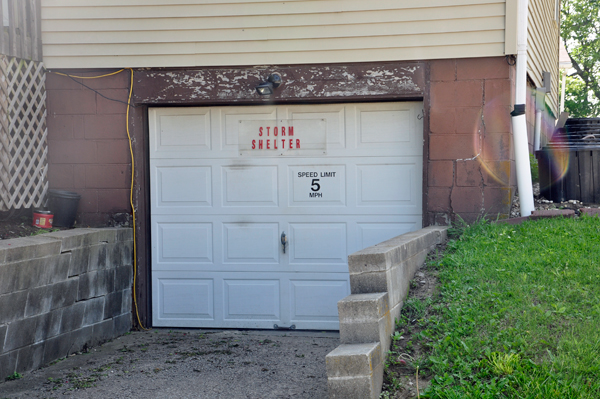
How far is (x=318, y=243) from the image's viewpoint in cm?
640

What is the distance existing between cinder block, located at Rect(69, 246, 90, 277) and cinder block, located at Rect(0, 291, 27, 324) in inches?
25.0

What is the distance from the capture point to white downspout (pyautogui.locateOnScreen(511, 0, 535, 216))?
580cm

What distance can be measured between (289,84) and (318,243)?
5.70 ft

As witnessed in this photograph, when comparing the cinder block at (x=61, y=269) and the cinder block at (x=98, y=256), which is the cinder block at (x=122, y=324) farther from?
the cinder block at (x=61, y=269)

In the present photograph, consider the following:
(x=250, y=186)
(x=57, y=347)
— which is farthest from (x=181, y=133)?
(x=57, y=347)

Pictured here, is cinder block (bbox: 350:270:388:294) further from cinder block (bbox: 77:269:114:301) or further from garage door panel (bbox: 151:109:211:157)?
garage door panel (bbox: 151:109:211:157)

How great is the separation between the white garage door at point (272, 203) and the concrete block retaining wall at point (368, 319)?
7.01ft

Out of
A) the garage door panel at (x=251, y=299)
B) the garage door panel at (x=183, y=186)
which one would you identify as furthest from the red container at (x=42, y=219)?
the garage door panel at (x=251, y=299)

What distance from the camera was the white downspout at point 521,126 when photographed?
5.80 meters

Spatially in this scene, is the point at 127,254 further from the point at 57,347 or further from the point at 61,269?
the point at 57,347

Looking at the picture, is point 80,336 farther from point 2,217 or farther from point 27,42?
point 27,42

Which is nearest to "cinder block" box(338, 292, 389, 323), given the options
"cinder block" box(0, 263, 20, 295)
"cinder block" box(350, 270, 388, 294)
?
"cinder block" box(350, 270, 388, 294)

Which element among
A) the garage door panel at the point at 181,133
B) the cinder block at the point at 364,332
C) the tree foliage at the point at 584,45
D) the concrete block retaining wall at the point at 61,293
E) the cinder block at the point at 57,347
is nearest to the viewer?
the cinder block at the point at 364,332

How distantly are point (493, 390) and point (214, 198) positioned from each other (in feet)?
13.8
